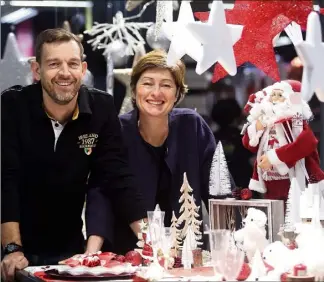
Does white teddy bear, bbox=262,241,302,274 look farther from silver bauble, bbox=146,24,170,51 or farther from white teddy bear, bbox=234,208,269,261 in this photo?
silver bauble, bbox=146,24,170,51

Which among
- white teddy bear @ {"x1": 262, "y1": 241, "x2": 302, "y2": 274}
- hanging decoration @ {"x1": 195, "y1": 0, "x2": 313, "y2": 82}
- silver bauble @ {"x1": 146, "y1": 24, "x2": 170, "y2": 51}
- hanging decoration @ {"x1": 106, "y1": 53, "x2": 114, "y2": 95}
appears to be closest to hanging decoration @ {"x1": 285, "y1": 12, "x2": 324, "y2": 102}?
hanging decoration @ {"x1": 195, "y1": 0, "x2": 313, "y2": 82}

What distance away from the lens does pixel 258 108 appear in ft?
11.6

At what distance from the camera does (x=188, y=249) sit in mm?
3152

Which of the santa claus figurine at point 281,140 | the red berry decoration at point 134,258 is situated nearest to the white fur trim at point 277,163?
the santa claus figurine at point 281,140

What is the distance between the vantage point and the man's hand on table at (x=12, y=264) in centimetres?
326

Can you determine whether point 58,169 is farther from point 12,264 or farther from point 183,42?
point 183,42

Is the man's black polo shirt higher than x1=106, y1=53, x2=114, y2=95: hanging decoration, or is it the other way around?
x1=106, y1=53, x2=114, y2=95: hanging decoration

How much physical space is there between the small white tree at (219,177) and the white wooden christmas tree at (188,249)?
0.25m

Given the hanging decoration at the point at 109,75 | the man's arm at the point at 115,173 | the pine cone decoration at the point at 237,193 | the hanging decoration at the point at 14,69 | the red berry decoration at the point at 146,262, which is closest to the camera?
the red berry decoration at the point at 146,262

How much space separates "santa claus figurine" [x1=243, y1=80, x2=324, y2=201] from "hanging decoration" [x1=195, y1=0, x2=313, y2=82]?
11.6 inches

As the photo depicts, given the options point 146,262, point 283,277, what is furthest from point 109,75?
point 283,277

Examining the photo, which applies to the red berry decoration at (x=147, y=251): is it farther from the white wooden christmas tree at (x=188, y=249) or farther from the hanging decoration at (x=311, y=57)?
the hanging decoration at (x=311, y=57)

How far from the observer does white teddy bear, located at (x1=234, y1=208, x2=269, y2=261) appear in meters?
3.09

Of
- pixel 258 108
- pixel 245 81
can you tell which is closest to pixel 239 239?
pixel 258 108
